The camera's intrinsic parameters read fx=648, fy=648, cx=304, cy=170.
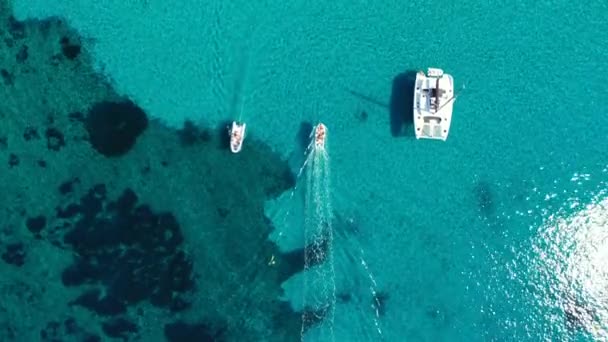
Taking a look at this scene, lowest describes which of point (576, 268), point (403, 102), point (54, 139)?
point (576, 268)

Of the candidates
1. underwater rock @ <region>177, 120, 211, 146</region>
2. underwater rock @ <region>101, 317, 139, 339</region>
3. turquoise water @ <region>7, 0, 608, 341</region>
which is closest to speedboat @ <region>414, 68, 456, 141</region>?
turquoise water @ <region>7, 0, 608, 341</region>

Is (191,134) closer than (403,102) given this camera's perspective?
Yes

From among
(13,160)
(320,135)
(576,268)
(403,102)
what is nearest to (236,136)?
(320,135)

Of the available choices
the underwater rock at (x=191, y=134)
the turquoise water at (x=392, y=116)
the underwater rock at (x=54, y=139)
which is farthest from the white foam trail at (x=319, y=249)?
the underwater rock at (x=54, y=139)

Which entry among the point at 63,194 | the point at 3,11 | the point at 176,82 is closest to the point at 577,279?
the point at 176,82

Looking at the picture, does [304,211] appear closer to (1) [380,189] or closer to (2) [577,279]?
(1) [380,189]

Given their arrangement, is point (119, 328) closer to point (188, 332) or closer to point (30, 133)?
point (188, 332)
